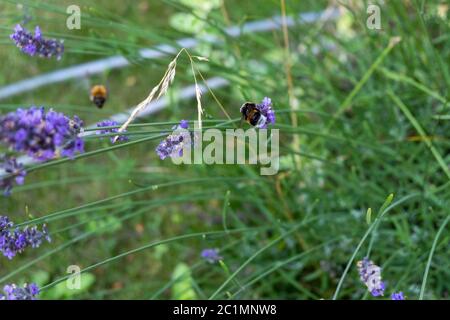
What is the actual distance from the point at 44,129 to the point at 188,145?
0.32 metres

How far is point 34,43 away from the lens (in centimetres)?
139

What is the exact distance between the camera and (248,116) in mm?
1248

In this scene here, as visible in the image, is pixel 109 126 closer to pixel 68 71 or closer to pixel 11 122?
pixel 11 122

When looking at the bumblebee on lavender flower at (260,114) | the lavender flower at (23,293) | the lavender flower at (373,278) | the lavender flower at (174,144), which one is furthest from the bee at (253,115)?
the lavender flower at (23,293)

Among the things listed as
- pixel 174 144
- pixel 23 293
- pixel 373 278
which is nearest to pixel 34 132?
pixel 174 144

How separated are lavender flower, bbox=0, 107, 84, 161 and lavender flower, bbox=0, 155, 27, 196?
0.07 m

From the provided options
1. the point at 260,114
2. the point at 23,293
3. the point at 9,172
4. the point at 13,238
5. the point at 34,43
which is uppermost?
the point at 34,43

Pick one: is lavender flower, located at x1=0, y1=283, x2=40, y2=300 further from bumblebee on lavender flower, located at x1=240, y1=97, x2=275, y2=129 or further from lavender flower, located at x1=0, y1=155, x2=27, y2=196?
bumblebee on lavender flower, located at x1=240, y1=97, x2=275, y2=129

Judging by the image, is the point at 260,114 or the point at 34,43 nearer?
the point at 260,114

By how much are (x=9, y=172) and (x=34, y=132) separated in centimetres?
13

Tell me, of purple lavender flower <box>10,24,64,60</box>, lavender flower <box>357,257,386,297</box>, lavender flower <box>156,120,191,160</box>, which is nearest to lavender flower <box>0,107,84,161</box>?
lavender flower <box>156,120,191,160</box>

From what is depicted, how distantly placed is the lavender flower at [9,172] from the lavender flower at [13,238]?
0.21m

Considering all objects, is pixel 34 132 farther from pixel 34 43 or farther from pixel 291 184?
pixel 291 184

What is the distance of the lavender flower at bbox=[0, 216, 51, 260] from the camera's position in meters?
1.16
